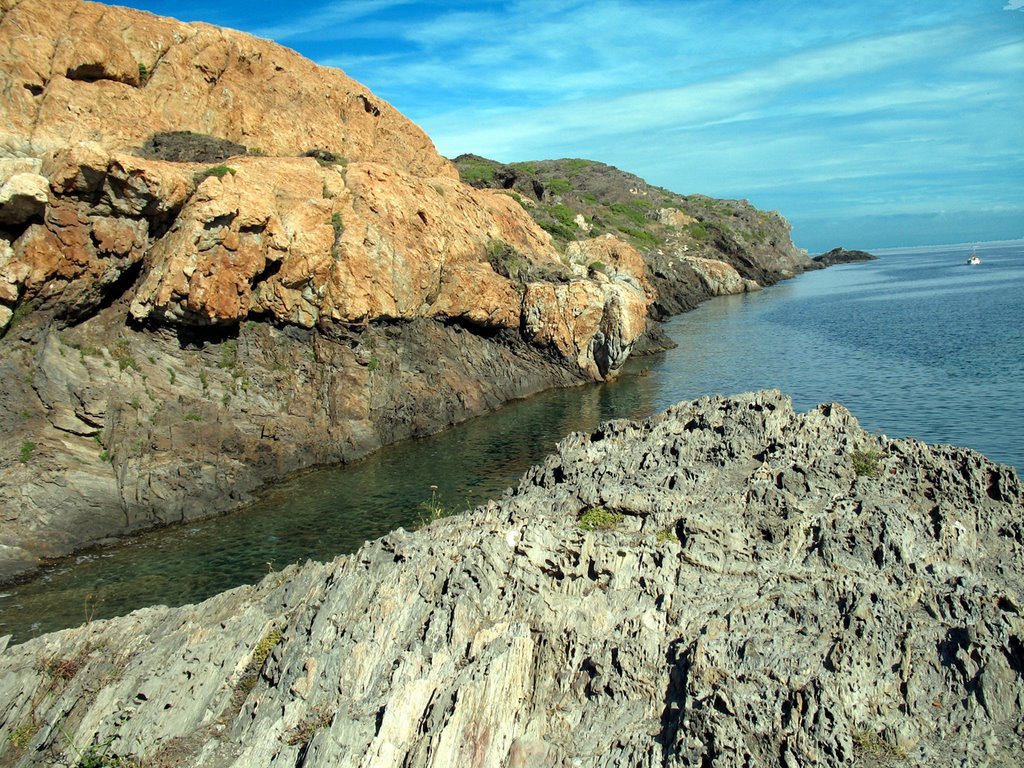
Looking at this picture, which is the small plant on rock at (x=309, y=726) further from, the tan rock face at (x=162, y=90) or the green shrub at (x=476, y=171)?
the green shrub at (x=476, y=171)

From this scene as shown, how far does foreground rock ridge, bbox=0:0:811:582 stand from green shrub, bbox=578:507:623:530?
18597mm

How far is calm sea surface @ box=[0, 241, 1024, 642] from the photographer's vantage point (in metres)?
22.6

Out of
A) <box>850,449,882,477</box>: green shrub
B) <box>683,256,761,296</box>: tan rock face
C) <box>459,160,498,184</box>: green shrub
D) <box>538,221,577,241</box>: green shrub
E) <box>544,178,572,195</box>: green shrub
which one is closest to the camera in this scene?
<box>850,449,882,477</box>: green shrub

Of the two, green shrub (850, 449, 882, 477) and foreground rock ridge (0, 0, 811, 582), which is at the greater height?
foreground rock ridge (0, 0, 811, 582)

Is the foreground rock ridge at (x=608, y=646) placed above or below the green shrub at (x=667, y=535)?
below

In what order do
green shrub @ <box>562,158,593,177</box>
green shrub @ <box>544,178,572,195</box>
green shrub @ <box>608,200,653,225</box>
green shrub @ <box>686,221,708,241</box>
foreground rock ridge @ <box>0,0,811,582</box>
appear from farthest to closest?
green shrub @ <box>562,158,593,177</box> < green shrub @ <box>686,221,708,241</box> < green shrub @ <box>608,200,653,225</box> < green shrub @ <box>544,178,572,195</box> < foreground rock ridge @ <box>0,0,811,582</box>

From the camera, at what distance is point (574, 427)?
39.5m

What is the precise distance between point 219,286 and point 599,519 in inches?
935

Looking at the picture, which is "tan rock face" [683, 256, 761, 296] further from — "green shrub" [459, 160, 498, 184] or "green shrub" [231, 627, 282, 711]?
"green shrub" [231, 627, 282, 711]

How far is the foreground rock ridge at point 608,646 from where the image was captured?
10.3m

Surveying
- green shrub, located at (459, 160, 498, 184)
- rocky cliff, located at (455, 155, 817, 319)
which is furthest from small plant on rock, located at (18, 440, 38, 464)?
green shrub, located at (459, 160, 498, 184)

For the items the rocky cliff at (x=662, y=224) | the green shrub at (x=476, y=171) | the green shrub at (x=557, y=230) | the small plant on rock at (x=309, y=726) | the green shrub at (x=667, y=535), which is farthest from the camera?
the green shrub at (x=476, y=171)

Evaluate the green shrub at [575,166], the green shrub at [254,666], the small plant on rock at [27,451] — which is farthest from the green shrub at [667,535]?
the green shrub at [575,166]

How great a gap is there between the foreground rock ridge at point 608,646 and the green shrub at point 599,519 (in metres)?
0.05
